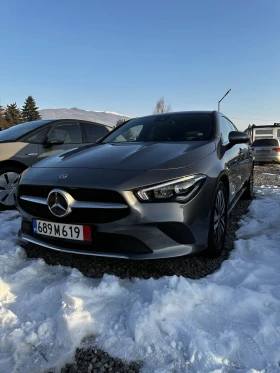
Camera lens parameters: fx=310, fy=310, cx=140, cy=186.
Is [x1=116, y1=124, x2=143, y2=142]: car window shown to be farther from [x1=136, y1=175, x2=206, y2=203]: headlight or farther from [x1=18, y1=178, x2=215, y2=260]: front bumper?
[x1=18, y1=178, x2=215, y2=260]: front bumper

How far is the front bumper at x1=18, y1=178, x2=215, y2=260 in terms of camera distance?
2.10 m

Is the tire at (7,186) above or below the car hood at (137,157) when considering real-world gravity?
below

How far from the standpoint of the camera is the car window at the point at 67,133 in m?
5.24

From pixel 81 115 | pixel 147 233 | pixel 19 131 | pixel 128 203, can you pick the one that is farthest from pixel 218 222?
pixel 81 115

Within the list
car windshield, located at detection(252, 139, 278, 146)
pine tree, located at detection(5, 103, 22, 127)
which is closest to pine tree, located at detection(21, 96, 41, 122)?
pine tree, located at detection(5, 103, 22, 127)

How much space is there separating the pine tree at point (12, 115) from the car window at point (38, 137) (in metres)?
60.6

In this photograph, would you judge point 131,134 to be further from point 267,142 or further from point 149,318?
point 267,142

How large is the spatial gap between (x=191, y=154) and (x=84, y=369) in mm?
1667

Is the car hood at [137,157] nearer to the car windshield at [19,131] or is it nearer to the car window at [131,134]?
the car window at [131,134]

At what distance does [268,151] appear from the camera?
43.4ft

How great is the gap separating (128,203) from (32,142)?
131 inches

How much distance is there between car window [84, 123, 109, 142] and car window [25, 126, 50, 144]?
826 millimetres

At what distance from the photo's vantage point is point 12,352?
5.21 feet

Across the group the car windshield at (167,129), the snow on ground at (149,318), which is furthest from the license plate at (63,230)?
the car windshield at (167,129)
